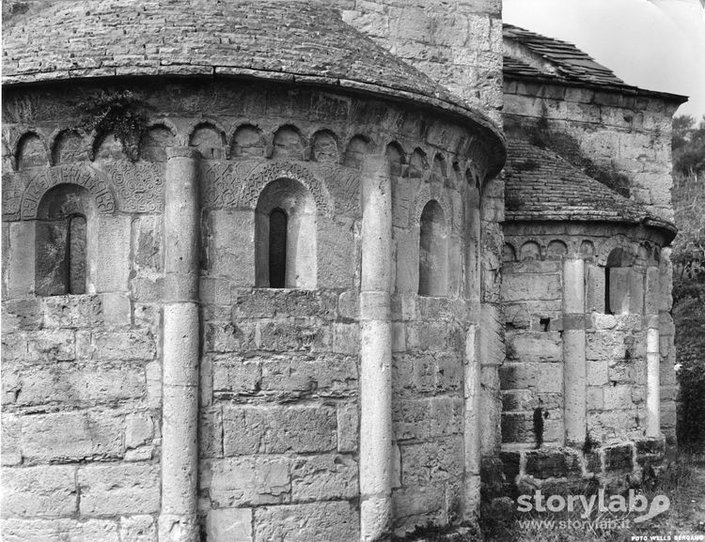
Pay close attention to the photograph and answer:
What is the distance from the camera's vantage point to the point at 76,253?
641 cm

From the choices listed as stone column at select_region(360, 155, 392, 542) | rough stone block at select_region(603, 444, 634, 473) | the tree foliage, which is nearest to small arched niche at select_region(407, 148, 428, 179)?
stone column at select_region(360, 155, 392, 542)

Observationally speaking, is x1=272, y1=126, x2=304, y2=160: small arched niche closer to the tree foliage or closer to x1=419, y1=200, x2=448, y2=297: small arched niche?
x1=419, y1=200, x2=448, y2=297: small arched niche

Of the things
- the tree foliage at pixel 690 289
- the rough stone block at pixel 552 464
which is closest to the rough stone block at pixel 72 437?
the rough stone block at pixel 552 464

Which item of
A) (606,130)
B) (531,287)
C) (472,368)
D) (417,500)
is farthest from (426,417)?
(606,130)

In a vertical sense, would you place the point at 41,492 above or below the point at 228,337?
below

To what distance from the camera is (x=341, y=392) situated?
6590mm

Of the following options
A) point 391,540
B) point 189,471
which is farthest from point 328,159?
point 391,540

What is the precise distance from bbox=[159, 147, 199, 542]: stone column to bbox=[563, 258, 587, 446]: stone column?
5.27 m

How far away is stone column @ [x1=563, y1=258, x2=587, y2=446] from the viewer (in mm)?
10016

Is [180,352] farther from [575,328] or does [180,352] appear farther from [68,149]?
[575,328]

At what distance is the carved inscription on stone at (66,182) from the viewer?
627 cm

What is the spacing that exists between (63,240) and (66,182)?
0.43 metres

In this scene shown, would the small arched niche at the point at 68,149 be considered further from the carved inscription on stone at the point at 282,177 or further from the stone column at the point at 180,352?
the carved inscription on stone at the point at 282,177

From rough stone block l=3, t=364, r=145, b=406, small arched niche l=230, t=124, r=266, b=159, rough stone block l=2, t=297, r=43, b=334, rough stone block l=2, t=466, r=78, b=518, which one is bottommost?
rough stone block l=2, t=466, r=78, b=518
